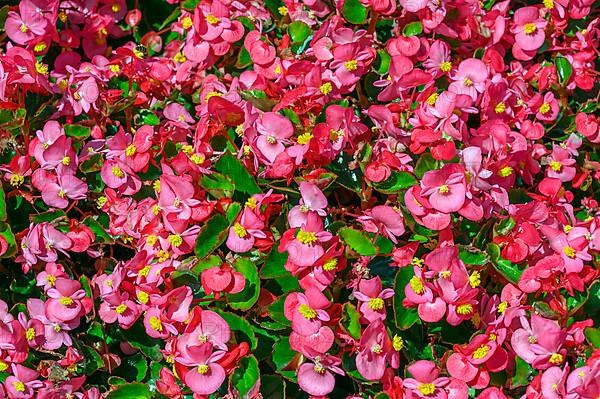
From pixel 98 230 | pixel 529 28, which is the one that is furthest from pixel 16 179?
pixel 529 28

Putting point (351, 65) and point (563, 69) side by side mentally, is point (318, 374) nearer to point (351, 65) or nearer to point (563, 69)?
point (351, 65)

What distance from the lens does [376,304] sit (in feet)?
4.55

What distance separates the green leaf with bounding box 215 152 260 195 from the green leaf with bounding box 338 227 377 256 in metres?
0.18

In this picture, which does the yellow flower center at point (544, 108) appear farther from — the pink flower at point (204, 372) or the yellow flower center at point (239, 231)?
the pink flower at point (204, 372)

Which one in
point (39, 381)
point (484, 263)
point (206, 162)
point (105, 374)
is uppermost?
point (206, 162)

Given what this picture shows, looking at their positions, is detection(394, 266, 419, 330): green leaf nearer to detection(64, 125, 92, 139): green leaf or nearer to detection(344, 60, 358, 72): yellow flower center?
detection(344, 60, 358, 72): yellow flower center

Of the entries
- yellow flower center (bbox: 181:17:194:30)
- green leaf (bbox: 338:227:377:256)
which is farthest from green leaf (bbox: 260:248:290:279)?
yellow flower center (bbox: 181:17:194:30)

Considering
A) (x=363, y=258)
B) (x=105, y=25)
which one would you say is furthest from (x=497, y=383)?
(x=105, y=25)

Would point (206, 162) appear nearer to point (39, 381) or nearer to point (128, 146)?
point (128, 146)

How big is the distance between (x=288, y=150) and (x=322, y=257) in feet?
0.69

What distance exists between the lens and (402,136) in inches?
61.1

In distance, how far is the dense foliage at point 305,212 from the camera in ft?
4.55

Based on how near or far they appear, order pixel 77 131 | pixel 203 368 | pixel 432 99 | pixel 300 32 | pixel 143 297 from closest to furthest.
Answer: pixel 203 368 < pixel 143 297 < pixel 432 99 < pixel 77 131 < pixel 300 32

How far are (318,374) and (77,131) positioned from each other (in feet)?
2.35
